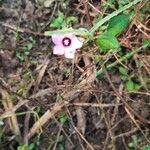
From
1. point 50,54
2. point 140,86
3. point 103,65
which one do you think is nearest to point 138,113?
point 140,86

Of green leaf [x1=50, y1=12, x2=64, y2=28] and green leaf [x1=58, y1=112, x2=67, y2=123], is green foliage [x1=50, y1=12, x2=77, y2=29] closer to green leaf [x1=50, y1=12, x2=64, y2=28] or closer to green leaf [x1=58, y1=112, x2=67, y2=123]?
green leaf [x1=50, y1=12, x2=64, y2=28]

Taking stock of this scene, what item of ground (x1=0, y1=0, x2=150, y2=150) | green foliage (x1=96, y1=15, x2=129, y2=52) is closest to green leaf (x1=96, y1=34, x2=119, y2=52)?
green foliage (x1=96, y1=15, x2=129, y2=52)

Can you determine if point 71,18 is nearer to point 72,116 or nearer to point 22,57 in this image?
point 22,57

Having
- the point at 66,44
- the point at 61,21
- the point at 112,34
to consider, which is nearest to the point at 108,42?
the point at 112,34

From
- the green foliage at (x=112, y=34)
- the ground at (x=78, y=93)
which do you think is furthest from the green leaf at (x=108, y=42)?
the ground at (x=78, y=93)

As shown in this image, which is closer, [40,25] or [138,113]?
[138,113]
